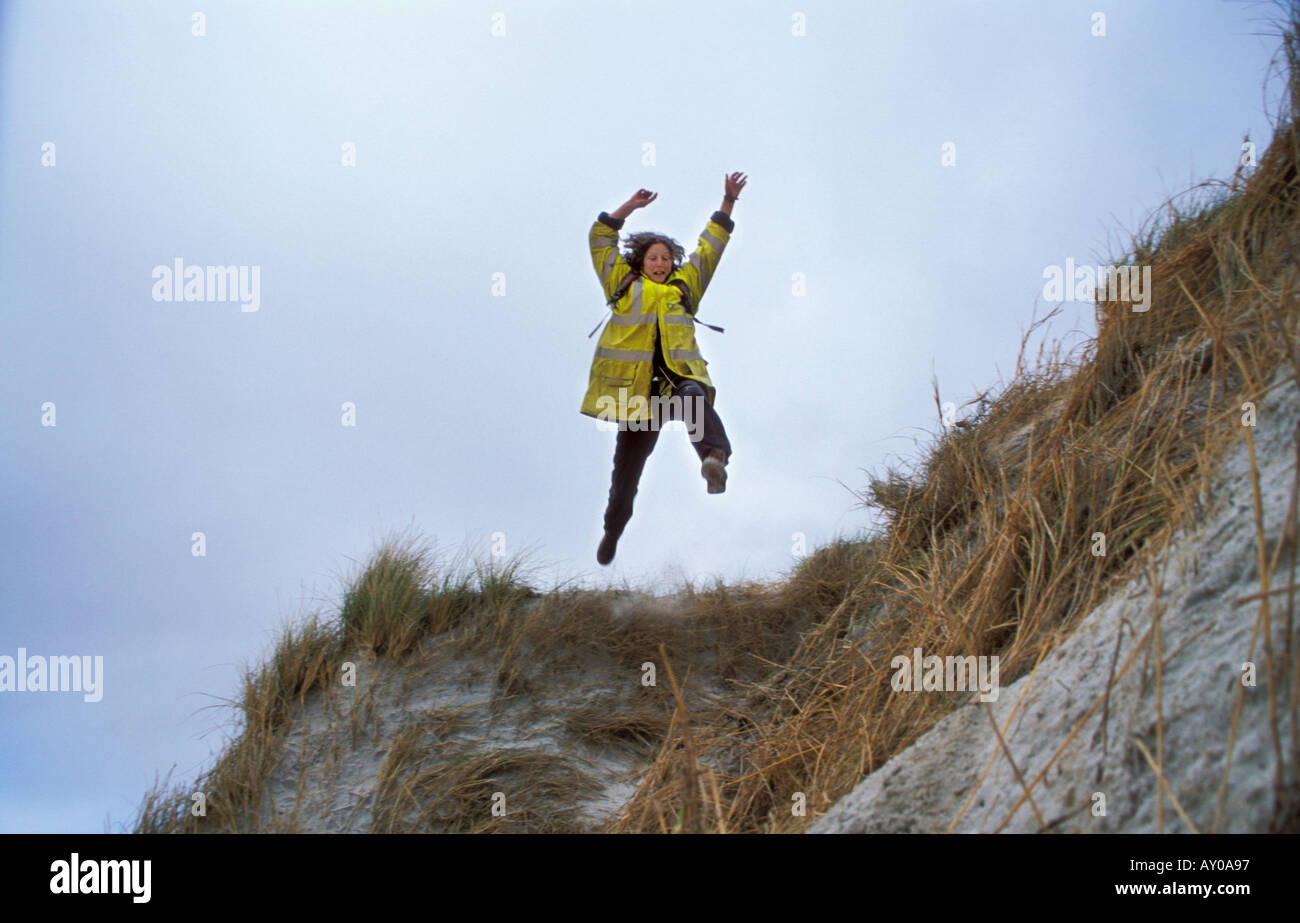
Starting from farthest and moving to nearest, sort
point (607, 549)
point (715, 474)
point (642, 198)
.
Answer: point (607, 549) → point (642, 198) → point (715, 474)

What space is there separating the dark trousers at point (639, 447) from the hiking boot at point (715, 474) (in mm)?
95

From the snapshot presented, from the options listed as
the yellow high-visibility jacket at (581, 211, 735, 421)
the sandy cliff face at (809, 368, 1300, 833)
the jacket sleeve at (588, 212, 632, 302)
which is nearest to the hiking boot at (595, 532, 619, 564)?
the yellow high-visibility jacket at (581, 211, 735, 421)

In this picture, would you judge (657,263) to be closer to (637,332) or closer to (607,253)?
(607,253)

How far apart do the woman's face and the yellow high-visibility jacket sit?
11 centimetres

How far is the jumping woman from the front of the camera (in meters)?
5.40

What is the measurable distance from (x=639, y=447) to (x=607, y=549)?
899 mm

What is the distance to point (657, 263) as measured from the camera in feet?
19.2

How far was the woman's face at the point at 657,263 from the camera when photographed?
19.1 feet

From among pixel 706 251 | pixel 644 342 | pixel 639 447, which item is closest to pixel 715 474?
pixel 639 447

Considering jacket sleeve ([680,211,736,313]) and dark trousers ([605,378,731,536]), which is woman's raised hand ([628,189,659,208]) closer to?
jacket sleeve ([680,211,736,313])
